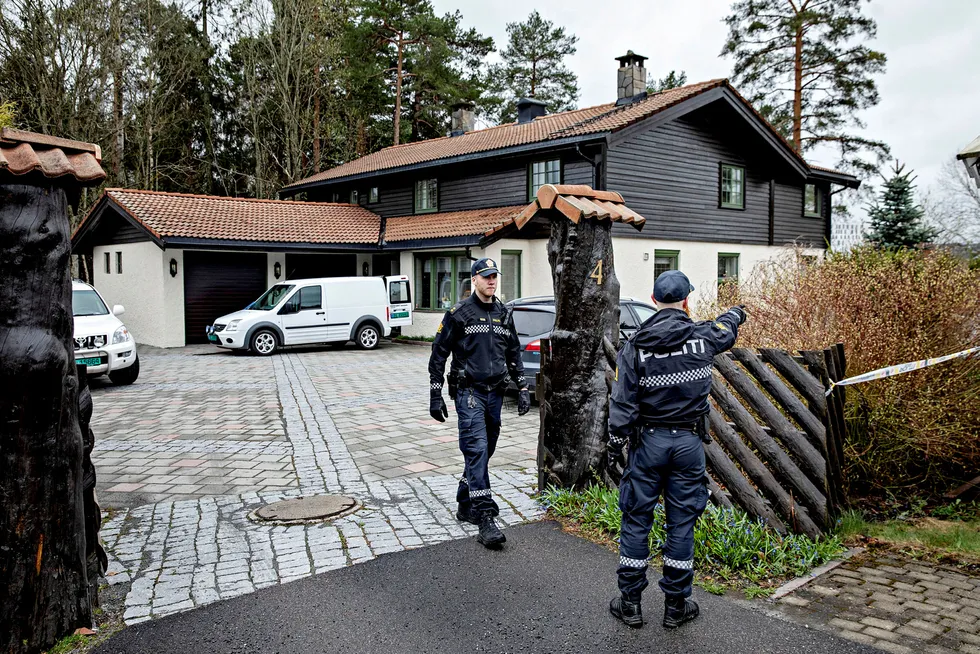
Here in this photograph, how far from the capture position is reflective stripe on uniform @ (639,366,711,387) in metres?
3.79

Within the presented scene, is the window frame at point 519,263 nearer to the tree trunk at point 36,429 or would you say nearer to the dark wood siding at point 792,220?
the dark wood siding at point 792,220

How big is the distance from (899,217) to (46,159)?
19.4 metres

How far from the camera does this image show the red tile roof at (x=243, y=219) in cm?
2067

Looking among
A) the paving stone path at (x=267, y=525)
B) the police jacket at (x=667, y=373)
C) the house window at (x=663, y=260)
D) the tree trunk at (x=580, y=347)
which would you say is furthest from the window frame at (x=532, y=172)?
the police jacket at (x=667, y=373)

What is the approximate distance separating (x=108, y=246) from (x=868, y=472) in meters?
24.0

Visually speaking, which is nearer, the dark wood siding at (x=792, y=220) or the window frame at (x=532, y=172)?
the window frame at (x=532, y=172)

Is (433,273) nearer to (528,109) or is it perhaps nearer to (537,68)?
(528,109)

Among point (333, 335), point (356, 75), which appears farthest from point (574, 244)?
point (356, 75)

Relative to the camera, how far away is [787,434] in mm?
4723

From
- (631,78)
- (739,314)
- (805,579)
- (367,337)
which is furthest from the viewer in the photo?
(631,78)

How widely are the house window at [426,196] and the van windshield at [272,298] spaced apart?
24.9 feet

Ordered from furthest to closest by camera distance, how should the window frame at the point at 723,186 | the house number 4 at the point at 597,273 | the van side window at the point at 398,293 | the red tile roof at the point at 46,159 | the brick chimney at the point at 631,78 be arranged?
the window frame at the point at 723,186 < the brick chimney at the point at 631,78 < the van side window at the point at 398,293 < the house number 4 at the point at 597,273 < the red tile roof at the point at 46,159

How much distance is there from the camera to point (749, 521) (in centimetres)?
468

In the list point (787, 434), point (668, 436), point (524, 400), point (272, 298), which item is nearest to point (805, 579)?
point (787, 434)
